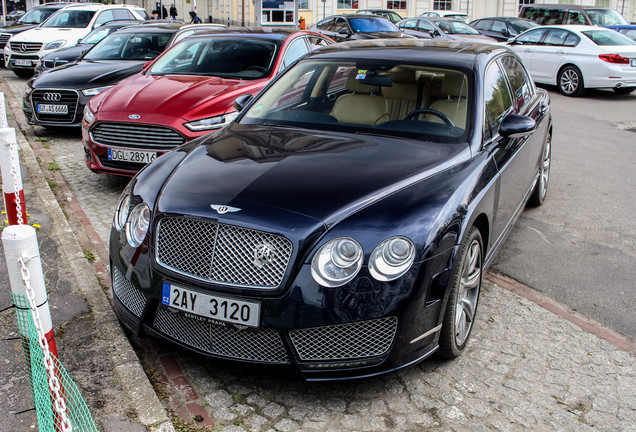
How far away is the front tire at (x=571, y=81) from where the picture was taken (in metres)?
14.8

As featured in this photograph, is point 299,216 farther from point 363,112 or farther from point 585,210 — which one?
point 585,210

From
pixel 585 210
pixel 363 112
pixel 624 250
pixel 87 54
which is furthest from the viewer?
pixel 87 54

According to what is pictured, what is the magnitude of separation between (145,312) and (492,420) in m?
1.79

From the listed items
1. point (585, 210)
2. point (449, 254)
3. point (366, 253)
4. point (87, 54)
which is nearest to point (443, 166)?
point (449, 254)

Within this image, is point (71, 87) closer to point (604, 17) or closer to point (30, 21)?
point (30, 21)

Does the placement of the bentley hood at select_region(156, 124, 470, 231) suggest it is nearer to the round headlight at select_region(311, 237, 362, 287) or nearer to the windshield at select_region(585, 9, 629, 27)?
the round headlight at select_region(311, 237, 362, 287)

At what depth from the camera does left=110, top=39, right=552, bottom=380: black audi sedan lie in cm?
301

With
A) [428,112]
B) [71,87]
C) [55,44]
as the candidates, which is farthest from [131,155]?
Answer: [55,44]

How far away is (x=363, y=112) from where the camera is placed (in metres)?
4.46

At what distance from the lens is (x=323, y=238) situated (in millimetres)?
3035

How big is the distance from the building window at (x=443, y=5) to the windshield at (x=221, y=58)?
39660mm

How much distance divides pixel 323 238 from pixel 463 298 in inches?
40.1

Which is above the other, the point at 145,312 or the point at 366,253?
the point at 366,253

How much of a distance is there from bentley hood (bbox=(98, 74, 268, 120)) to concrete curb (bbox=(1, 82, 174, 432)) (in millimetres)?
1186
